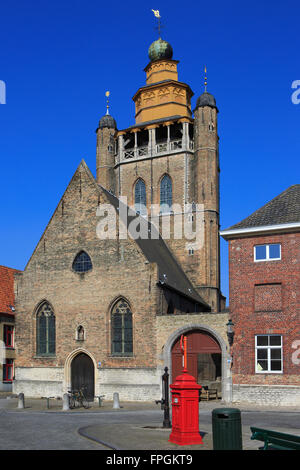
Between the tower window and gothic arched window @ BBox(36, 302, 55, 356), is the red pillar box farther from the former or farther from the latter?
gothic arched window @ BBox(36, 302, 55, 356)

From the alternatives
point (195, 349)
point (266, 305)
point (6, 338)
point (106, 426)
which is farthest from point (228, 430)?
point (6, 338)

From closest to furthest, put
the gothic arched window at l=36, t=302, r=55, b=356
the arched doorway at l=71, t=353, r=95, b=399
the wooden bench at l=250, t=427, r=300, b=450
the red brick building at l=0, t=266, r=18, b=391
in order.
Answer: the wooden bench at l=250, t=427, r=300, b=450 < the arched doorway at l=71, t=353, r=95, b=399 < the gothic arched window at l=36, t=302, r=55, b=356 < the red brick building at l=0, t=266, r=18, b=391

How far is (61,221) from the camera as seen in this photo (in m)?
31.9

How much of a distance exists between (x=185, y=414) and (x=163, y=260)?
75.1 ft

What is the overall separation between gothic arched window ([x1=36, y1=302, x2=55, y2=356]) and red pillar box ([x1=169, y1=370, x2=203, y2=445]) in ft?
62.1

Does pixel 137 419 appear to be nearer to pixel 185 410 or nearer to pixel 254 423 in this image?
pixel 254 423

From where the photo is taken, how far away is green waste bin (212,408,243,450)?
35.8 feet

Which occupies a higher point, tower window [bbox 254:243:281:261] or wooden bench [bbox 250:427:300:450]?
tower window [bbox 254:243:281:261]

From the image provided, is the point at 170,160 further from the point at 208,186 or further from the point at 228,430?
the point at 228,430

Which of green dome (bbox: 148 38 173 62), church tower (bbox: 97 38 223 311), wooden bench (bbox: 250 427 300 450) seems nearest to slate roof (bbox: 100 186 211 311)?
church tower (bbox: 97 38 223 311)

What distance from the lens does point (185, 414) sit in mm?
12641

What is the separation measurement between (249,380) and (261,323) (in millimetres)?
2656

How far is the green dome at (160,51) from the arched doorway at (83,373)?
29278 millimetres
